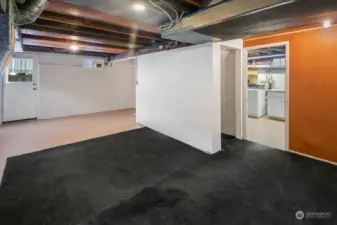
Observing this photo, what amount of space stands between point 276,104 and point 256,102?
1.82 feet

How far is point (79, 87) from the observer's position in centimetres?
Answer: 709

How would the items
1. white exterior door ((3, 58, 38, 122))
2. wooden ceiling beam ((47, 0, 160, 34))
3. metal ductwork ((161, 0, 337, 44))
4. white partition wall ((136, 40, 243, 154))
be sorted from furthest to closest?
white exterior door ((3, 58, 38, 122)), white partition wall ((136, 40, 243, 154)), wooden ceiling beam ((47, 0, 160, 34)), metal ductwork ((161, 0, 337, 44))

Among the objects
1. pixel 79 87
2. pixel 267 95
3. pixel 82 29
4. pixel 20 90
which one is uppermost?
pixel 82 29

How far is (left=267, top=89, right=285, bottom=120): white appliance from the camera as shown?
5.97 m

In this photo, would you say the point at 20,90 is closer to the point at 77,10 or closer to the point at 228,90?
the point at 77,10

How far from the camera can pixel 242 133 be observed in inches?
171

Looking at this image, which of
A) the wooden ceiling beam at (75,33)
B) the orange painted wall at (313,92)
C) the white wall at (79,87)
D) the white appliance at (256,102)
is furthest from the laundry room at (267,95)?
the white wall at (79,87)

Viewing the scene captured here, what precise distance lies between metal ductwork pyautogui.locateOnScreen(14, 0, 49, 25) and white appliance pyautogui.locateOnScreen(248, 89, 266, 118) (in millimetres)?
5909

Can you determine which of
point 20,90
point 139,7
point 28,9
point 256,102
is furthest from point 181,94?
point 20,90

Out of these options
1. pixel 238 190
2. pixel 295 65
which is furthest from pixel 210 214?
pixel 295 65

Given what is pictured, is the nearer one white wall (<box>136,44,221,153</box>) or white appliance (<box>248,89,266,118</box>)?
white wall (<box>136,44,221,153</box>)

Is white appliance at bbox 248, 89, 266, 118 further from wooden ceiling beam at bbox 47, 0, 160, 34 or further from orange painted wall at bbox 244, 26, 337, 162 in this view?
wooden ceiling beam at bbox 47, 0, 160, 34

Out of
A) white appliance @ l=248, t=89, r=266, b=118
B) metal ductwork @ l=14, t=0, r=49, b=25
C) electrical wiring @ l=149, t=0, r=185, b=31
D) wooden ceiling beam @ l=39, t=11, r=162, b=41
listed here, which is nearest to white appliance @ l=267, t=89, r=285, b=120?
white appliance @ l=248, t=89, r=266, b=118

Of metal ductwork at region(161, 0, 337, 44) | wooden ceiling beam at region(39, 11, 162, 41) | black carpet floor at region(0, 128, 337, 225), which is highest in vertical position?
wooden ceiling beam at region(39, 11, 162, 41)
